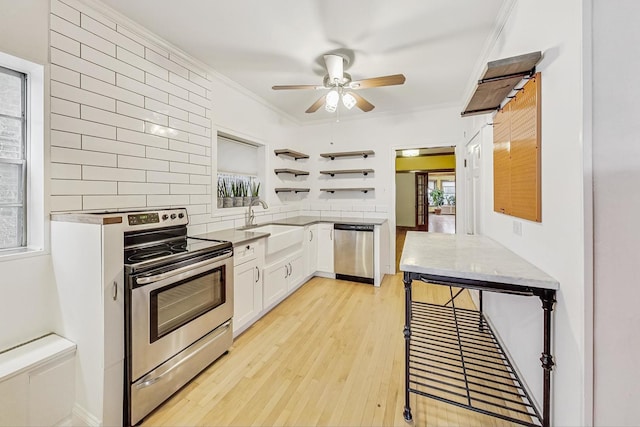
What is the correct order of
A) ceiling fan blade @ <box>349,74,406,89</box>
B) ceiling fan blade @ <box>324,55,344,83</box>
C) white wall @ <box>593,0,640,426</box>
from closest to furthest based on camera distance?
white wall @ <box>593,0,640,426</box>
ceiling fan blade @ <box>349,74,406,89</box>
ceiling fan blade @ <box>324,55,344,83</box>

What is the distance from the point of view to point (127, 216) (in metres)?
1.74

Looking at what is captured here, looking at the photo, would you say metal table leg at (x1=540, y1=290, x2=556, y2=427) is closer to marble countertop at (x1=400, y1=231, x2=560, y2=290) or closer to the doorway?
marble countertop at (x1=400, y1=231, x2=560, y2=290)

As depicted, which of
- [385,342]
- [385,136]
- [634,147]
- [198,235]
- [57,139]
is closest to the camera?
[634,147]

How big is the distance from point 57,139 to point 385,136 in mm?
3979

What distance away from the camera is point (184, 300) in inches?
70.3

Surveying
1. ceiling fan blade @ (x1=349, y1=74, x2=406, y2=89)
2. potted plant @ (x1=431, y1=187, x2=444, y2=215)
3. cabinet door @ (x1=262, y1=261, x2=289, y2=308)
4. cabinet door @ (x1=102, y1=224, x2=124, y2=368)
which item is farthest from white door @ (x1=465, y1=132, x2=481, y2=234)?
potted plant @ (x1=431, y1=187, x2=444, y2=215)

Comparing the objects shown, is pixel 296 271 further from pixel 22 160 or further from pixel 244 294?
pixel 22 160

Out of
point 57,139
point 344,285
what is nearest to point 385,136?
point 344,285

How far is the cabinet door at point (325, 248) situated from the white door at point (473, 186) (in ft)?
6.27

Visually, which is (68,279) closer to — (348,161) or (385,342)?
(385,342)

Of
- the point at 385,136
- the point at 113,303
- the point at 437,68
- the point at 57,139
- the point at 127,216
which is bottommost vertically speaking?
the point at 113,303

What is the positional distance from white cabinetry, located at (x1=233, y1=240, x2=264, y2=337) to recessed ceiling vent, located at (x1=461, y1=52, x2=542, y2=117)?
2211 millimetres

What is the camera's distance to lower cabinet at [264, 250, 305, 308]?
2.85 meters

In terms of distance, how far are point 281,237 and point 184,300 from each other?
138cm
